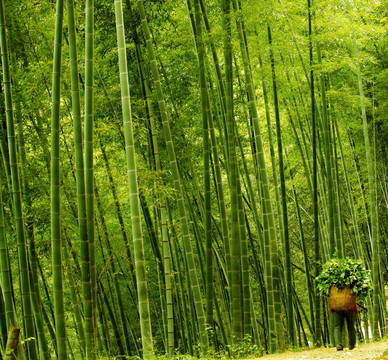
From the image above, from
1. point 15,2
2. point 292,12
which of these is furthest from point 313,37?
point 15,2

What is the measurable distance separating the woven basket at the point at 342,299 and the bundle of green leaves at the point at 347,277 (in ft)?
0.13

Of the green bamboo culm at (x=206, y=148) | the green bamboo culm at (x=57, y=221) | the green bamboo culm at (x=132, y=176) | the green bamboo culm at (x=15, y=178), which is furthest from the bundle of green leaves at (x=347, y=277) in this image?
the green bamboo culm at (x=15, y=178)

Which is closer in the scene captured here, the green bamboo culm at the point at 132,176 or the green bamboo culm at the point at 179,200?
the green bamboo culm at the point at 132,176

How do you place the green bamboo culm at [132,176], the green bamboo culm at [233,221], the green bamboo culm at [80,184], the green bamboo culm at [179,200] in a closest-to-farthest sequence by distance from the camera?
the green bamboo culm at [132,176], the green bamboo culm at [80,184], the green bamboo culm at [179,200], the green bamboo culm at [233,221]

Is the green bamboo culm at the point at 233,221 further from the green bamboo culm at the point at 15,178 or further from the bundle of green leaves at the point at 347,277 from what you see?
the green bamboo culm at the point at 15,178

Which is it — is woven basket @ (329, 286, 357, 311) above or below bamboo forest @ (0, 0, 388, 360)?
below

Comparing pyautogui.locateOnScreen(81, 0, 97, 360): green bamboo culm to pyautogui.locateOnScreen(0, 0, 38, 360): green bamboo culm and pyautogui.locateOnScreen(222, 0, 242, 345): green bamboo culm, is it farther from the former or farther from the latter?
pyautogui.locateOnScreen(222, 0, 242, 345): green bamboo culm

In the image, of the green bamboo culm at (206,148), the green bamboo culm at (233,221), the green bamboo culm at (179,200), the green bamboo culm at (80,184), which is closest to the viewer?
the green bamboo culm at (80,184)

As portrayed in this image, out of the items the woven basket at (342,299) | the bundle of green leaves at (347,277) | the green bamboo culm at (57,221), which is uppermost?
the green bamboo culm at (57,221)

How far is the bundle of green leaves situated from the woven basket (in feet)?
0.13

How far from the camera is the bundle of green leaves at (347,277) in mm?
4211

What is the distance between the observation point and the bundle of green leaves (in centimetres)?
421

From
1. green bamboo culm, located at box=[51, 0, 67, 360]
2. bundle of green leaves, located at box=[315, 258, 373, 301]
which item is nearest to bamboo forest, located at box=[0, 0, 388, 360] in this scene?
green bamboo culm, located at box=[51, 0, 67, 360]

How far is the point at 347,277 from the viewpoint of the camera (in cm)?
426
